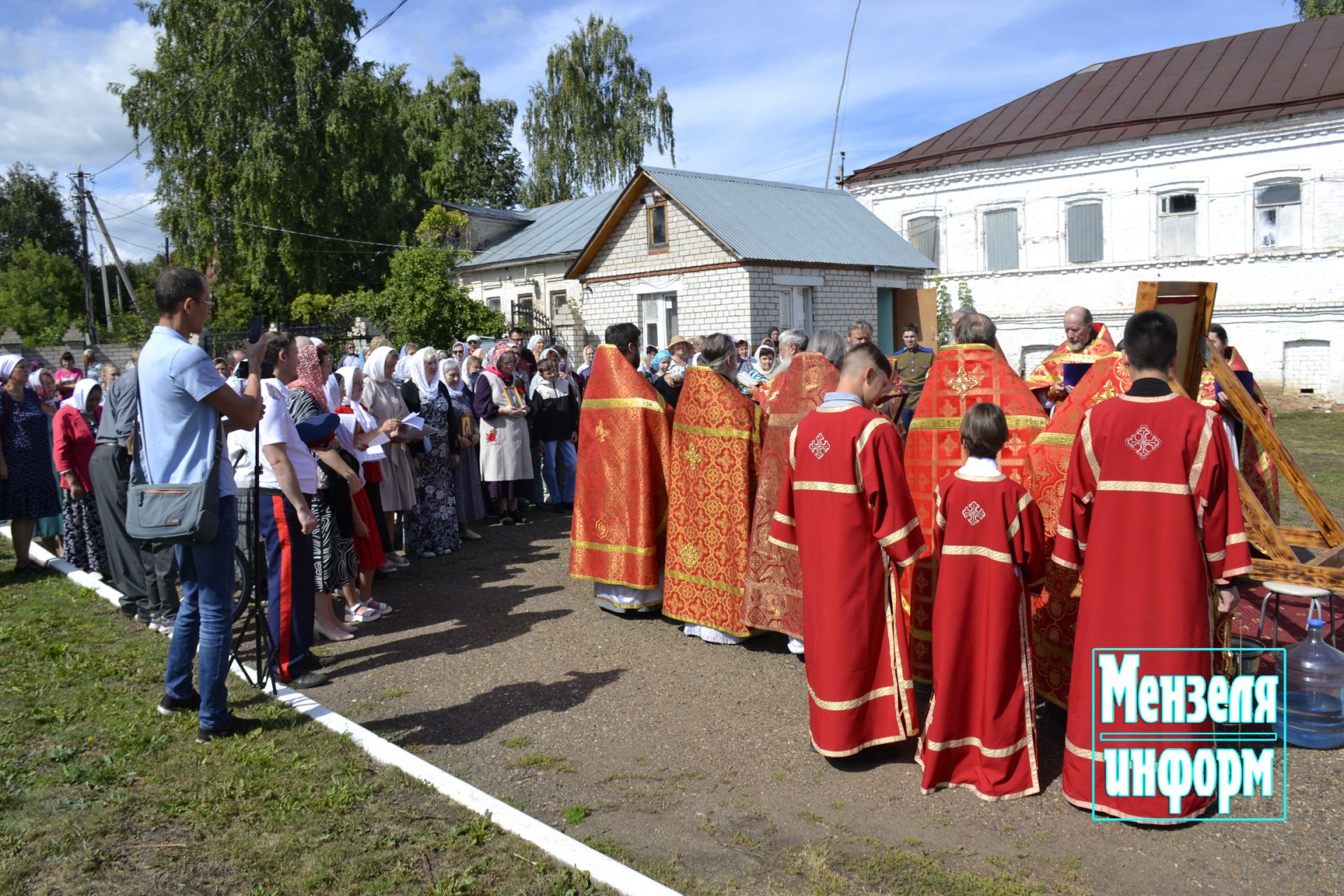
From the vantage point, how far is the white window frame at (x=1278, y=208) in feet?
66.7

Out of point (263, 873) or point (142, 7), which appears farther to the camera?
point (142, 7)

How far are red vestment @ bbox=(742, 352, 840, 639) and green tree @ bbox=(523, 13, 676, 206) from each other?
114 feet

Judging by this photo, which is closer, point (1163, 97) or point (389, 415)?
point (389, 415)

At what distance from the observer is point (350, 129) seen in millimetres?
31062

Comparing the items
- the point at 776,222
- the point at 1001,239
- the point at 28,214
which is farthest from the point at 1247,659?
the point at 28,214

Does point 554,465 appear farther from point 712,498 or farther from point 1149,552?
point 1149,552

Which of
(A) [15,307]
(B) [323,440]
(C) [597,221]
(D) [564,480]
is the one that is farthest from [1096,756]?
(A) [15,307]

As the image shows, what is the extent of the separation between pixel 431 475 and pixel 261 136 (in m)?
25.5

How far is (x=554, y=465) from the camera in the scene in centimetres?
1088

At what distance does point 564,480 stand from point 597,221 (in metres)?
21.4

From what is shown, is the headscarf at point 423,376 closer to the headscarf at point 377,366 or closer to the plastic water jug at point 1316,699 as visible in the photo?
the headscarf at point 377,366

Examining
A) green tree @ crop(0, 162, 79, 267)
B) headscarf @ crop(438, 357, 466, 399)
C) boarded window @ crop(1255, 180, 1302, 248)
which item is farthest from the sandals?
green tree @ crop(0, 162, 79, 267)

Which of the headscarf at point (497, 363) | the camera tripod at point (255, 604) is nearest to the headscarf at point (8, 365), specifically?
the headscarf at point (497, 363)

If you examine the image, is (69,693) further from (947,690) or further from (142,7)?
(142,7)
